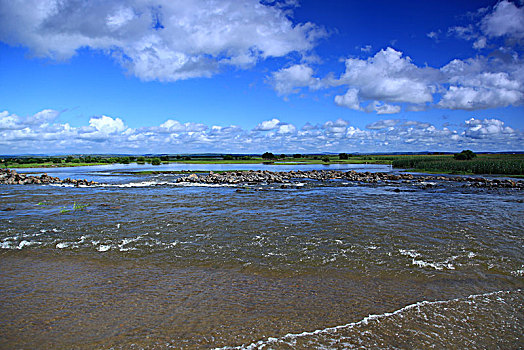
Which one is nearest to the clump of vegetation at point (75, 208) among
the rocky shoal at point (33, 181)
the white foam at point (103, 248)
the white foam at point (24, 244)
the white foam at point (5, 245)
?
the white foam at point (5, 245)

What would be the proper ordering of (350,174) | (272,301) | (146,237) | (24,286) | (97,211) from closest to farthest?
(272,301)
(24,286)
(146,237)
(97,211)
(350,174)

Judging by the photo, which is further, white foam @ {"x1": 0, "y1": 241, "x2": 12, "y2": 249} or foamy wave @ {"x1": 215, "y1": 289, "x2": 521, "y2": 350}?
white foam @ {"x1": 0, "y1": 241, "x2": 12, "y2": 249}

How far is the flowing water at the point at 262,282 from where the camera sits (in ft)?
21.4

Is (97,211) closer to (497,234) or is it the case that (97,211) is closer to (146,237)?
(146,237)

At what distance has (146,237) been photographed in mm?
14430

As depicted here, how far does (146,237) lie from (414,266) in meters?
11.1

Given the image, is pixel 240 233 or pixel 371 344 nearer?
pixel 371 344

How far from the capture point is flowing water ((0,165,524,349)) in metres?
6.52

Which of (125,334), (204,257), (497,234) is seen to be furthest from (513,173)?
(125,334)

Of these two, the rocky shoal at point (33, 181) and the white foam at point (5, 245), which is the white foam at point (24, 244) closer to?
the white foam at point (5, 245)

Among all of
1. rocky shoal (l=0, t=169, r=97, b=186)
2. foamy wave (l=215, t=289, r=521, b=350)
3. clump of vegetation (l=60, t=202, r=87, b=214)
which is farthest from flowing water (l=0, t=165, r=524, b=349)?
rocky shoal (l=0, t=169, r=97, b=186)

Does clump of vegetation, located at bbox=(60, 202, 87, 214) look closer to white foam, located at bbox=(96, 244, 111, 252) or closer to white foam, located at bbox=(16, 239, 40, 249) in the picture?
white foam, located at bbox=(16, 239, 40, 249)

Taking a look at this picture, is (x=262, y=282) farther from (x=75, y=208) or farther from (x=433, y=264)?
(x=75, y=208)

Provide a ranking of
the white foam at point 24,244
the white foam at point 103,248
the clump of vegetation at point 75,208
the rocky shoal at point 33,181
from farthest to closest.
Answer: the rocky shoal at point 33,181 → the clump of vegetation at point 75,208 → the white foam at point 24,244 → the white foam at point 103,248
